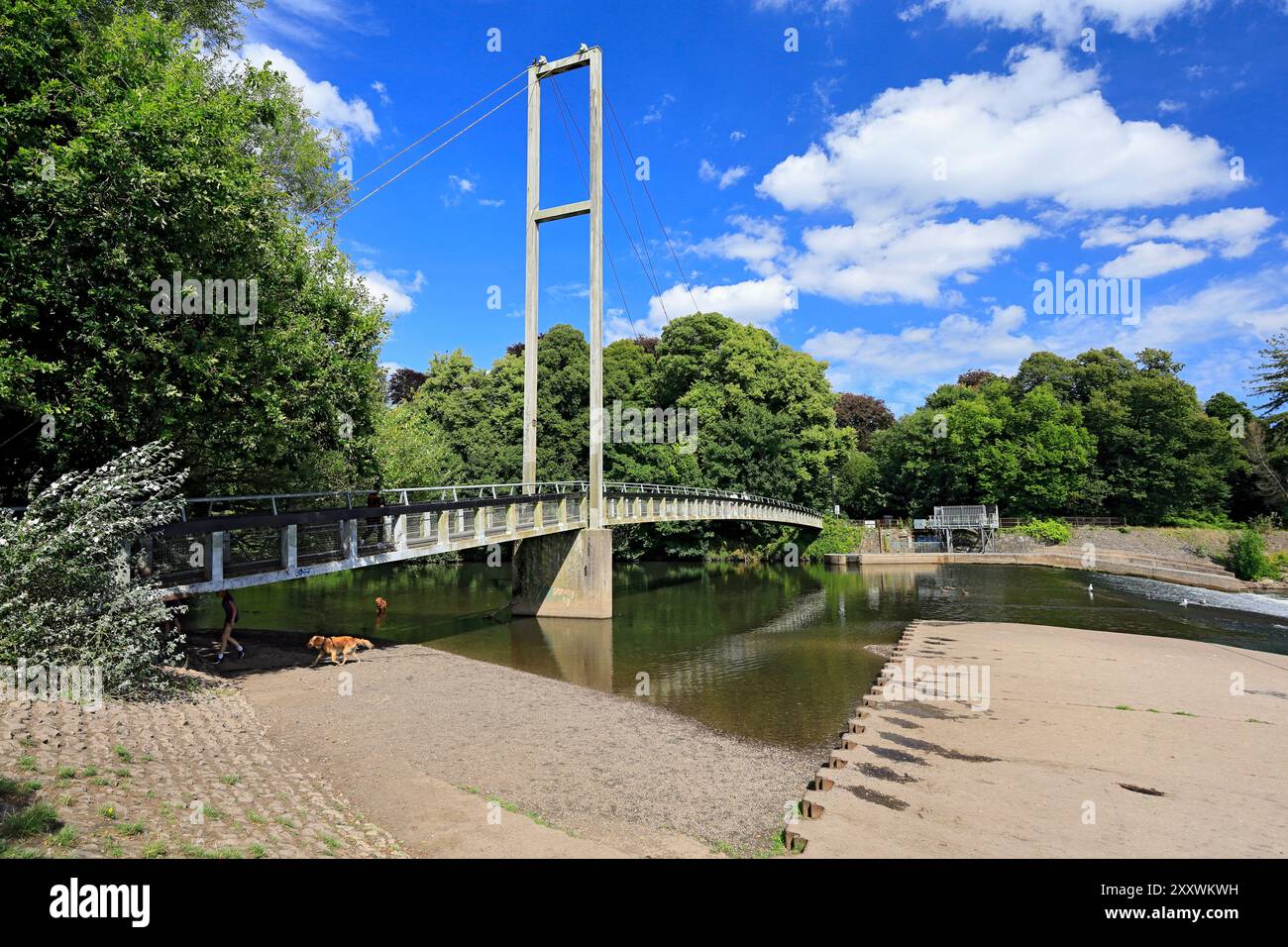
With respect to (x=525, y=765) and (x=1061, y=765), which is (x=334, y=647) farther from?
(x=1061, y=765)

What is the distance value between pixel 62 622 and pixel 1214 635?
29.7 m

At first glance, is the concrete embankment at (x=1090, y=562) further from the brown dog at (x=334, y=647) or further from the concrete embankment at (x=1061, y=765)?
the brown dog at (x=334, y=647)

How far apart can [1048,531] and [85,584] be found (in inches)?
2058

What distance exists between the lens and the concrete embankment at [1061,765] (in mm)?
6867

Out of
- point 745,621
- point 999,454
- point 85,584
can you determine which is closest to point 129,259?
point 85,584

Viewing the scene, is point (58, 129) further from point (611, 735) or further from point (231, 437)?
point (611, 735)

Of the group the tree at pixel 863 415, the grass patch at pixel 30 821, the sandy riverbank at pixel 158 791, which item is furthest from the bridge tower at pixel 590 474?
the tree at pixel 863 415

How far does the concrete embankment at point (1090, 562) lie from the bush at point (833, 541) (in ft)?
3.23

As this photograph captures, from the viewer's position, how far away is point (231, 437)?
503 inches

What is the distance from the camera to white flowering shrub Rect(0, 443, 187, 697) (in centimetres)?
783

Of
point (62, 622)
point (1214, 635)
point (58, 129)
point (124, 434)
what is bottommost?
point (1214, 635)
